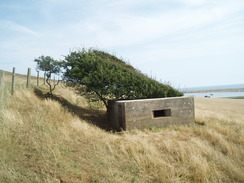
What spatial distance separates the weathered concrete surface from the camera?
7238mm

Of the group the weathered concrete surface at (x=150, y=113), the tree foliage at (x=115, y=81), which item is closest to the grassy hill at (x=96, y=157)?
the weathered concrete surface at (x=150, y=113)

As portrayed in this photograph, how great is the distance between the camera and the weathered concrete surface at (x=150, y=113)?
7.24m

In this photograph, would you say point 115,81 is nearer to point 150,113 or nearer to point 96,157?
point 150,113

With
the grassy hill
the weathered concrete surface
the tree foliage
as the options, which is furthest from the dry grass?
the tree foliage

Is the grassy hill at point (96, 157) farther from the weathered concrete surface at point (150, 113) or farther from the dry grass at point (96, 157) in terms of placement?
the weathered concrete surface at point (150, 113)

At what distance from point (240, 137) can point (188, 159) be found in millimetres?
3036

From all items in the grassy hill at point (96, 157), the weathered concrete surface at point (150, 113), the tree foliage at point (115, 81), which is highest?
the tree foliage at point (115, 81)

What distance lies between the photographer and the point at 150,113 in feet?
24.9

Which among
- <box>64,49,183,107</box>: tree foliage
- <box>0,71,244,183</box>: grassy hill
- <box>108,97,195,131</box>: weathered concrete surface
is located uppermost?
<box>64,49,183,107</box>: tree foliage

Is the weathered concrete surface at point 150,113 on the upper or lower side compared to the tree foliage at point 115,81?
lower

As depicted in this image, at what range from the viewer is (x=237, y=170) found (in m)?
3.88

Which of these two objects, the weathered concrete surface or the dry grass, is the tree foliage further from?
the dry grass

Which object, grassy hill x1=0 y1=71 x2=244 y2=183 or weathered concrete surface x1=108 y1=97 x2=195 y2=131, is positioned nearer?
grassy hill x1=0 y1=71 x2=244 y2=183

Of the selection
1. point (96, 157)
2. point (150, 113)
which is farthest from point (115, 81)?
point (96, 157)
